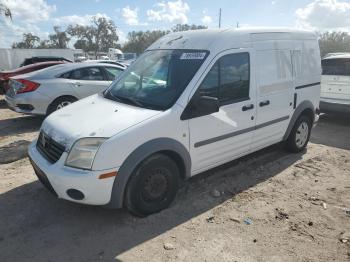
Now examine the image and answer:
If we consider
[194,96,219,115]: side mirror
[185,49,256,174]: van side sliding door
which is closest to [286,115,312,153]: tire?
[185,49,256,174]: van side sliding door

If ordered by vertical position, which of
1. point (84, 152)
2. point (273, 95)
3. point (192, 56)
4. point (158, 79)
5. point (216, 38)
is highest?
point (216, 38)

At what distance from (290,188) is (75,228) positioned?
2.87 metres

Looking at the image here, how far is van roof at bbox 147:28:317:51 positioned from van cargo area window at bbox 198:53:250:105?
0.17 m

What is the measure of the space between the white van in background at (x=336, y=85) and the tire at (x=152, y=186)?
18.5ft

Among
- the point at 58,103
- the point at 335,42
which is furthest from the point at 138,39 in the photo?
the point at 58,103

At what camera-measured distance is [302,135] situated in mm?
5926

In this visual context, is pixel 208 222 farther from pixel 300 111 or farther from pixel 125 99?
pixel 300 111

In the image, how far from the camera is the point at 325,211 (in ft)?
13.1

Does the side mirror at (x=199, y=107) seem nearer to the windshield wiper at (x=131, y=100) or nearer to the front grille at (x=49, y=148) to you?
the windshield wiper at (x=131, y=100)

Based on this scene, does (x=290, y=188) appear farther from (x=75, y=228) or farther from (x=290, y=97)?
(x=75, y=228)

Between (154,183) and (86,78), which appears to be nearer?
(154,183)

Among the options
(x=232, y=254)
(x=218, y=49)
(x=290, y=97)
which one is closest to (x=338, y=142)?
(x=290, y=97)

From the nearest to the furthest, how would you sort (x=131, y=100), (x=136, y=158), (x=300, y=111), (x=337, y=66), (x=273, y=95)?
(x=136, y=158) → (x=131, y=100) → (x=273, y=95) → (x=300, y=111) → (x=337, y=66)

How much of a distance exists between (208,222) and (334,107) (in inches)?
224
